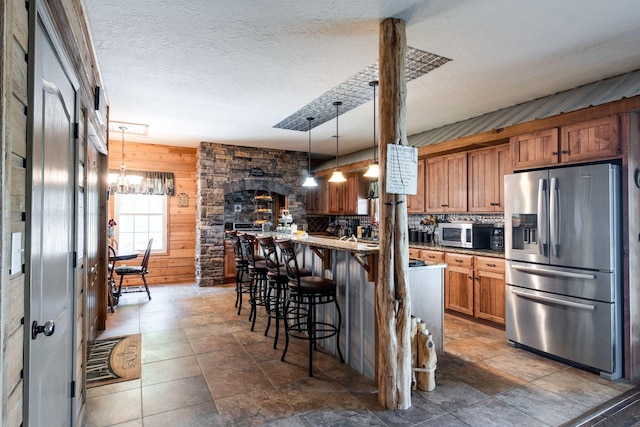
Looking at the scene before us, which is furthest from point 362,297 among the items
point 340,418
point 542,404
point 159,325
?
point 159,325

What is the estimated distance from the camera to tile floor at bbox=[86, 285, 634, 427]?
92.8 inches

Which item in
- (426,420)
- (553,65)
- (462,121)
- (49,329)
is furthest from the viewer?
(462,121)

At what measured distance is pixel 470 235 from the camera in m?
4.66

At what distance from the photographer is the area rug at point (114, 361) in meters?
2.96

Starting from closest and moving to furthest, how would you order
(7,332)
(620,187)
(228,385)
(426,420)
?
(7,332), (426,420), (228,385), (620,187)

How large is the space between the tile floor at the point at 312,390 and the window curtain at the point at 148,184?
376cm

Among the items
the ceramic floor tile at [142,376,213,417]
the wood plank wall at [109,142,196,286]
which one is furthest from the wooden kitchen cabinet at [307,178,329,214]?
the ceramic floor tile at [142,376,213,417]

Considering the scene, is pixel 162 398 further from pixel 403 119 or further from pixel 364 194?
pixel 364 194

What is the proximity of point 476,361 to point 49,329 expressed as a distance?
10.9 ft

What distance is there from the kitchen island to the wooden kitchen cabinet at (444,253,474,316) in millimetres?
1330

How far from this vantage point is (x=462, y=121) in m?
5.20

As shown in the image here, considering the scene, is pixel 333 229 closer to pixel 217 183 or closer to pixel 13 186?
pixel 217 183

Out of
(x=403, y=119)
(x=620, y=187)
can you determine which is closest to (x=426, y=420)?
(x=403, y=119)

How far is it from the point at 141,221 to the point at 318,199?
3.83m
